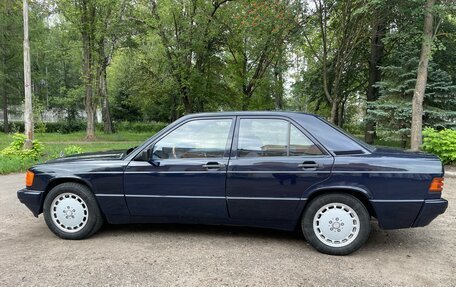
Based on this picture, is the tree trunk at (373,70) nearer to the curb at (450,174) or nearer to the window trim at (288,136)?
the curb at (450,174)

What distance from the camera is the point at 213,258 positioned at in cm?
353

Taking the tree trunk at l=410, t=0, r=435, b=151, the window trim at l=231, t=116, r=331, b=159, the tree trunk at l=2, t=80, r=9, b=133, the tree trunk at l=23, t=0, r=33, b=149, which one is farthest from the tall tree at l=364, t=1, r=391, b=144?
the tree trunk at l=2, t=80, r=9, b=133

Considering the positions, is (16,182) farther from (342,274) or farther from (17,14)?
(17,14)

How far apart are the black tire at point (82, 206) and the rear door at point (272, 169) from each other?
1693 mm

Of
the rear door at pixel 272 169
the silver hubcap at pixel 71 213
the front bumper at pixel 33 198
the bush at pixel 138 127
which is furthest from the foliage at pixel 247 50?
the front bumper at pixel 33 198

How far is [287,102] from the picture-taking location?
38.4 meters

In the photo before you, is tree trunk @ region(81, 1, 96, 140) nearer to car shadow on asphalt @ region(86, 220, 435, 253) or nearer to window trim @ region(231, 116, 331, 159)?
car shadow on asphalt @ region(86, 220, 435, 253)

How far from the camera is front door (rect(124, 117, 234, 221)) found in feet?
12.5

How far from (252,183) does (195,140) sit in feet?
2.85

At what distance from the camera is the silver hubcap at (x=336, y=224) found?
3.61 m

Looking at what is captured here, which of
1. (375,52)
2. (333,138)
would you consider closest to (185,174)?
(333,138)

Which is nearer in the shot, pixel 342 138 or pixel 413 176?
pixel 413 176

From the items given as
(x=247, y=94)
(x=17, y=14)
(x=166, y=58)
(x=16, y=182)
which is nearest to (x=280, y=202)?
(x=16, y=182)

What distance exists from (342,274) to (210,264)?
1316mm
